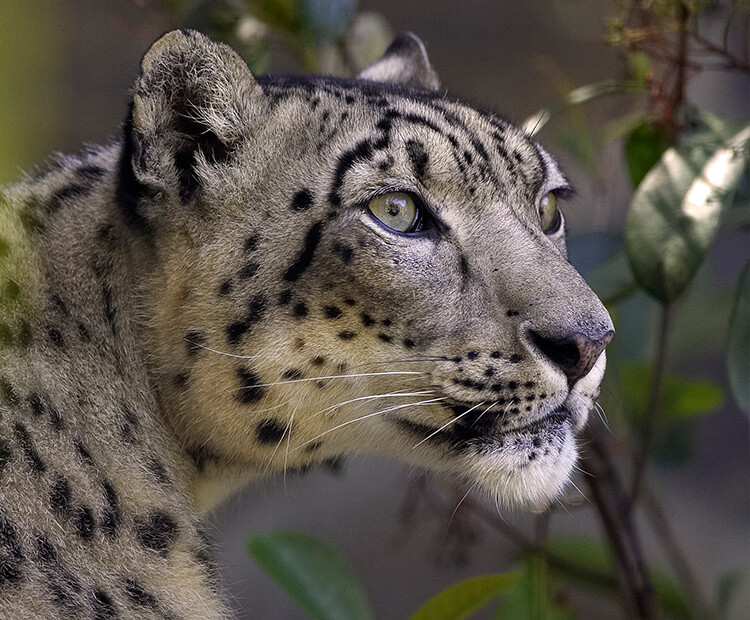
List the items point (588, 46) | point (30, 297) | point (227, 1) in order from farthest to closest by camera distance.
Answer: point (588, 46)
point (227, 1)
point (30, 297)

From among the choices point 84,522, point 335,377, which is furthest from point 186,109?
point 84,522

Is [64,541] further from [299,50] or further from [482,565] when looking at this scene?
[482,565]

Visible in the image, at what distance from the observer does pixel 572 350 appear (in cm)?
173

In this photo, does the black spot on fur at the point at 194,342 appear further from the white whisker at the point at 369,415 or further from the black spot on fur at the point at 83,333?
the white whisker at the point at 369,415

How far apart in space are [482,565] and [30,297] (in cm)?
318

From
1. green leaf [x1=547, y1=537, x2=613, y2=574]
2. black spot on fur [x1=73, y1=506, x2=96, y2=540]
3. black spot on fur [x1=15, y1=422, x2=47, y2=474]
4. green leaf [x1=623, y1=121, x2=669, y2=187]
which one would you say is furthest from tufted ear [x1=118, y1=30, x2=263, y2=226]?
green leaf [x1=547, y1=537, x2=613, y2=574]

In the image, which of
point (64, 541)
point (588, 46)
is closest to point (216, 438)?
point (64, 541)

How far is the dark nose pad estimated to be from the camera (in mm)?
1714

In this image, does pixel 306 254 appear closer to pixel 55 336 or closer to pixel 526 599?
pixel 55 336

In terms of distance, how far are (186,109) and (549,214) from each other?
0.93 metres

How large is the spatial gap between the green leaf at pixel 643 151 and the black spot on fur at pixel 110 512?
1.70 metres

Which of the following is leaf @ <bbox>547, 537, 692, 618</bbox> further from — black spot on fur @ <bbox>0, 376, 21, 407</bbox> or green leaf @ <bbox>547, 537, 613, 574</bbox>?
black spot on fur @ <bbox>0, 376, 21, 407</bbox>

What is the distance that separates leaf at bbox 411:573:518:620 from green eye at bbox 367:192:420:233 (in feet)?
2.81

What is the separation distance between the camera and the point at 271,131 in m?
1.91
